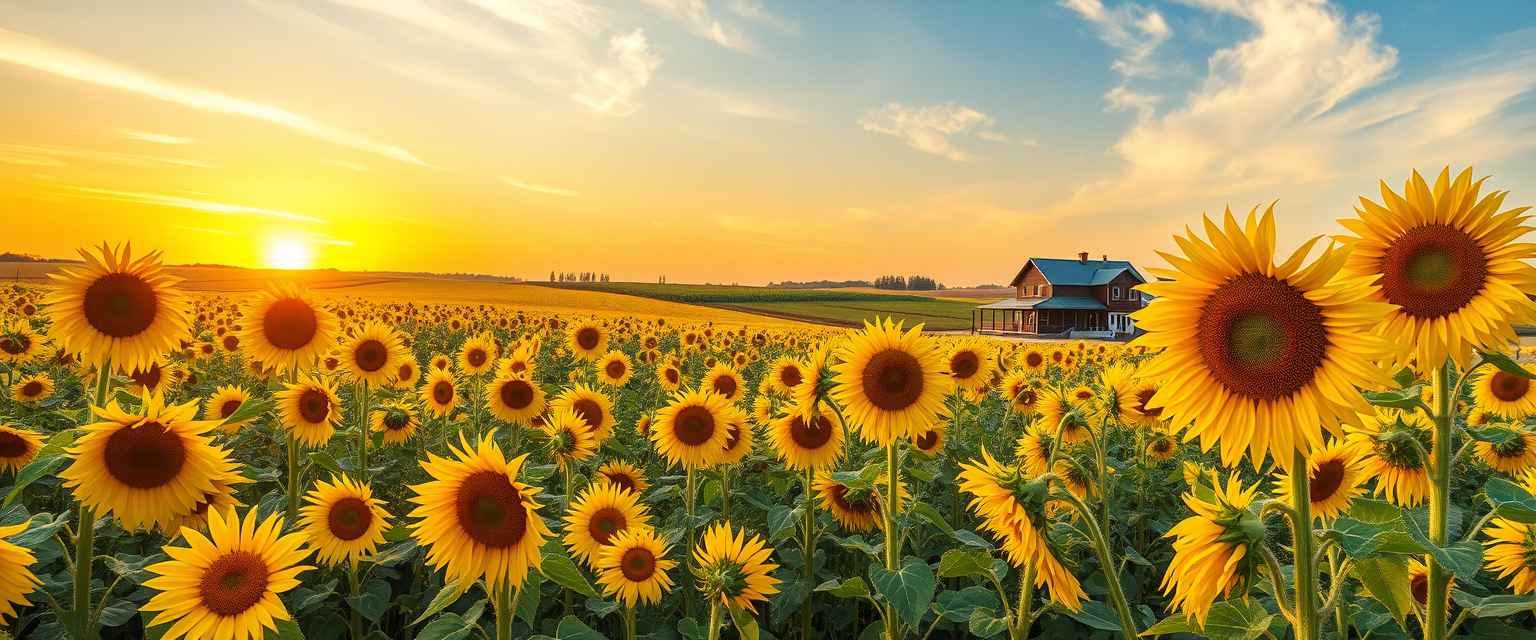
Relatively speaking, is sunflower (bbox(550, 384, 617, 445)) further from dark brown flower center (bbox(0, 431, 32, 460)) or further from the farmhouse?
the farmhouse

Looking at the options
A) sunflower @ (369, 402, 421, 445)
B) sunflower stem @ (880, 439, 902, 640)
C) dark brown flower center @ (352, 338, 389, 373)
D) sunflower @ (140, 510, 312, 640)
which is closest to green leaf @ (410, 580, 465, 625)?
sunflower @ (140, 510, 312, 640)

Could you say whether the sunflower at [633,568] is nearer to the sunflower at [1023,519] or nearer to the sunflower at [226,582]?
the sunflower at [226,582]

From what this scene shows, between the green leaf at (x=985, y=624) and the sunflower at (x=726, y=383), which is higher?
the sunflower at (x=726, y=383)

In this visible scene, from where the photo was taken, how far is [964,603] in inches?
137

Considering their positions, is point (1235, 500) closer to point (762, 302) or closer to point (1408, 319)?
point (1408, 319)

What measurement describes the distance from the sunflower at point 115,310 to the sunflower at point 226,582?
2064 millimetres

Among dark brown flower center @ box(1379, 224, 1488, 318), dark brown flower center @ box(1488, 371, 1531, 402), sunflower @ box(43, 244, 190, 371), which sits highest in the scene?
dark brown flower center @ box(1379, 224, 1488, 318)

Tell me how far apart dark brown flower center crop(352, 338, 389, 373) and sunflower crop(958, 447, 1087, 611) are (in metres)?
6.45

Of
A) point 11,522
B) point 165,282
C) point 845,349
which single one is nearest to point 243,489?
point 165,282

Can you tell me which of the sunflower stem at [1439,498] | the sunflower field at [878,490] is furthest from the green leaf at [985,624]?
the sunflower stem at [1439,498]

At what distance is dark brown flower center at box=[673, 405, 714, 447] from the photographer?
5758mm

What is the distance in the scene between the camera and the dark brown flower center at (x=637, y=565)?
13.1ft

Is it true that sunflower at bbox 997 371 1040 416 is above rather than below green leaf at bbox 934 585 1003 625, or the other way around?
above

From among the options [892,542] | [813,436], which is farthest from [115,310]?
[892,542]
